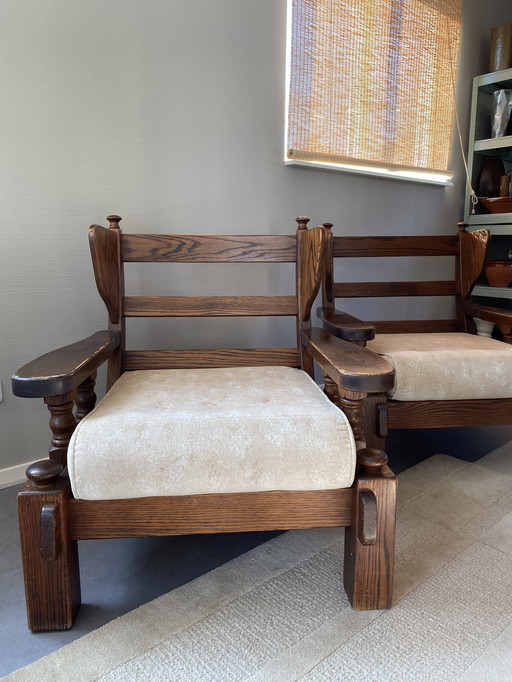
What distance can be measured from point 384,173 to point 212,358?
131cm

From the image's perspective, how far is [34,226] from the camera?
1.37 m

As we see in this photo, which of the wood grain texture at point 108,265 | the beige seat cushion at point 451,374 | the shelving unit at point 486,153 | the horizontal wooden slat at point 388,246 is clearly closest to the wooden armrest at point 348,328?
the beige seat cushion at point 451,374

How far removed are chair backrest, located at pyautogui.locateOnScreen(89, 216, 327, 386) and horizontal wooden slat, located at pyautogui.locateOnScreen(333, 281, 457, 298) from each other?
454 mm

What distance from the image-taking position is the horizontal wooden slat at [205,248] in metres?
1.33

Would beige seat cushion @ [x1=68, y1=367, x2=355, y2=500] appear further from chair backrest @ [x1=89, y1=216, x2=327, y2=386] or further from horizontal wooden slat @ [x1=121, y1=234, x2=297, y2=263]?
horizontal wooden slat @ [x1=121, y1=234, x2=297, y2=263]

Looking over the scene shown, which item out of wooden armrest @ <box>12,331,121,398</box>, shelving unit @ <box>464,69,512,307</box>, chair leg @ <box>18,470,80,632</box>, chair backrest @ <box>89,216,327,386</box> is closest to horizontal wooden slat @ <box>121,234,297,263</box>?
chair backrest @ <box>89,216,327,386</box>

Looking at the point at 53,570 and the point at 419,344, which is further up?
the point at 419,344

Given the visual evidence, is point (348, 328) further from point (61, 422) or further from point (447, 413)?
point (61, 422)

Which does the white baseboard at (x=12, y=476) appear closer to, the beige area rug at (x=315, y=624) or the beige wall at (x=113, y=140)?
the beige wall at (x=113, y=140)

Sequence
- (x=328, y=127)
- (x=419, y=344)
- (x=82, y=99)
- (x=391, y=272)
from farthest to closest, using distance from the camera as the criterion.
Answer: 1. (x=391, y=272)
2. (x=328, y=127)
3. (x=419, y=344)
4. (x=82, y=99)

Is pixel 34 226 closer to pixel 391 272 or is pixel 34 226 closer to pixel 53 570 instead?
pixel 53 570

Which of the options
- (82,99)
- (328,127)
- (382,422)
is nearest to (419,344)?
(382,422)

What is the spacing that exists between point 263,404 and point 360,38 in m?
1.75

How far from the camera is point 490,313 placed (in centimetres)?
164
